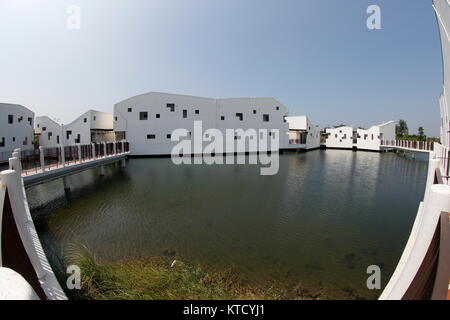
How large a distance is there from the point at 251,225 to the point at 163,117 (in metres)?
17.6

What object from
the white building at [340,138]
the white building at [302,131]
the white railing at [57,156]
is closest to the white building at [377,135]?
the white building at [340,138]

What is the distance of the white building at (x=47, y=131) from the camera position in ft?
66.6

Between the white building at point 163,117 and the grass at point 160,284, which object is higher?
the white building at point 163,117

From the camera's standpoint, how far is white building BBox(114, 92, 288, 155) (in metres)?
20.5

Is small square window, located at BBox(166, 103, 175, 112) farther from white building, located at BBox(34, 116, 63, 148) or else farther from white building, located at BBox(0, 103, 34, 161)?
white building, located at BBox(0, 103, 34, 161)

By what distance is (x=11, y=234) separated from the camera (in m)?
2.67

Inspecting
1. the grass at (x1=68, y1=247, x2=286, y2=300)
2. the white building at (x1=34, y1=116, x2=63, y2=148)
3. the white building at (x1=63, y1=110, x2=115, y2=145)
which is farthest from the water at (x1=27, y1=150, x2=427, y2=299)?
the white building at (x1=34, y1=116, x2=63, y2=148)

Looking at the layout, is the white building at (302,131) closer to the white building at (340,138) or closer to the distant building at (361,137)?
the white building at (340,138)

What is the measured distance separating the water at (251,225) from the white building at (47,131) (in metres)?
12.6

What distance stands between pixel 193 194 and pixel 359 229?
621cm

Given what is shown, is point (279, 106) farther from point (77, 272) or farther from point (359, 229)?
point (77, 272)

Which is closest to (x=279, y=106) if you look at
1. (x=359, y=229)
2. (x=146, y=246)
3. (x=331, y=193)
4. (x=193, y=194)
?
(x=331, y=193)

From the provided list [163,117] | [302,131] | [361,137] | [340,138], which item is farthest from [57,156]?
[340,138]

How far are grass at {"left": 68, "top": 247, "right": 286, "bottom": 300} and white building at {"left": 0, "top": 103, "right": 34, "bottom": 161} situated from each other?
728 inches
